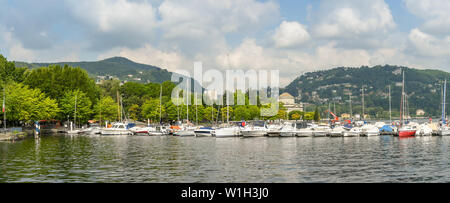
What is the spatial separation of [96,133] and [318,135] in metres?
52.0

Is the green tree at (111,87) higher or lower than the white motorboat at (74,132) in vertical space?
higher

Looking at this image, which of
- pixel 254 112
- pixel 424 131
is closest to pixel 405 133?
pixel 424 131

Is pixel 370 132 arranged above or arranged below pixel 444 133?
above

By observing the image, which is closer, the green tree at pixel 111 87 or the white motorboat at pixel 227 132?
the white motorboat at pixel 227 132

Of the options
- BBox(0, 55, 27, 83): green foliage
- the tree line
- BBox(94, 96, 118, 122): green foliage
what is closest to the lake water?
the tree line

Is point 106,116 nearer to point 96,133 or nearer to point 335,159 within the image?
point 96,133

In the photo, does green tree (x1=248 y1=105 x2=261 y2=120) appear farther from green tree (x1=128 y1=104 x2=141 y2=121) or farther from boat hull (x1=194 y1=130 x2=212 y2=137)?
boat hull (x1=194 y1=130 x2=212 y2=137)

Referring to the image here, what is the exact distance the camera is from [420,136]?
81812 millimetres

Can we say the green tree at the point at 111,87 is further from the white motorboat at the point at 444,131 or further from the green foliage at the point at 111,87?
the white motorboat at the point at 444,131

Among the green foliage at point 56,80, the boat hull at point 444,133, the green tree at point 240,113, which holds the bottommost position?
the boat hull at point 444,133

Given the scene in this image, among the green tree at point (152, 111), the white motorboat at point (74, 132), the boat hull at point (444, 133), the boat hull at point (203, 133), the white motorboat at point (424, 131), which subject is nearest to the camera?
the white motorboat at point (424, 131)

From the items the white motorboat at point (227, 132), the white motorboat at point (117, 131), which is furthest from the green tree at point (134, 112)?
the white motorboat at point (227, 132)

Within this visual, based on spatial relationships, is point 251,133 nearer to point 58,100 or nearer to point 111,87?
point 58,100
